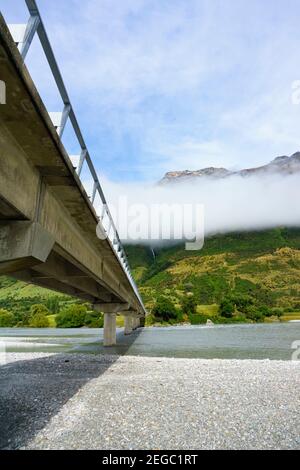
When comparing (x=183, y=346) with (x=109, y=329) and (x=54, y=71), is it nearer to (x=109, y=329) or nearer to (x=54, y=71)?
(x=109, y=329)

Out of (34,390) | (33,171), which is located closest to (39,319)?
(34,390)

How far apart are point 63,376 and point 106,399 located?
664cm

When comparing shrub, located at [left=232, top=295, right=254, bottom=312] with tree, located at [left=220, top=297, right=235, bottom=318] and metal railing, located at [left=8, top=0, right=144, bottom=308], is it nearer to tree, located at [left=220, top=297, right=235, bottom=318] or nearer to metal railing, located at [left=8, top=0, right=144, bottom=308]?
tree, located at [left=220, top=297, right=235, bottom=318]

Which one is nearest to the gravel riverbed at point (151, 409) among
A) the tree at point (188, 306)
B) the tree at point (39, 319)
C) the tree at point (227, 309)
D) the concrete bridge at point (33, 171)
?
the concrete bridge at point (33, 171)

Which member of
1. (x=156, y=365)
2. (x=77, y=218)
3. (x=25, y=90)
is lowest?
(x=156, y=365)

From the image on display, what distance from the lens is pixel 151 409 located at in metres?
11.5

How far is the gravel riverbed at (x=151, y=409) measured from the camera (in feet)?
28.7

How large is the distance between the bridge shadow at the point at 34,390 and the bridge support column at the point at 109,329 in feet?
51.2

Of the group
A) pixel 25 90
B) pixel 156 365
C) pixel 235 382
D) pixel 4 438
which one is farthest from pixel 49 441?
pixel 156 365

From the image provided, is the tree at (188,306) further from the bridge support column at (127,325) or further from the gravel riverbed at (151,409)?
the gravel riverbed at (151,409)

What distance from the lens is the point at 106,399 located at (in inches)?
510

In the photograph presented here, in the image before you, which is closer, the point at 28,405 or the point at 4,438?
the point at 4,438

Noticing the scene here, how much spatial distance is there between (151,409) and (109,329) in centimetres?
3166

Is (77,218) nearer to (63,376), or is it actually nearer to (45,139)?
(45,139)
